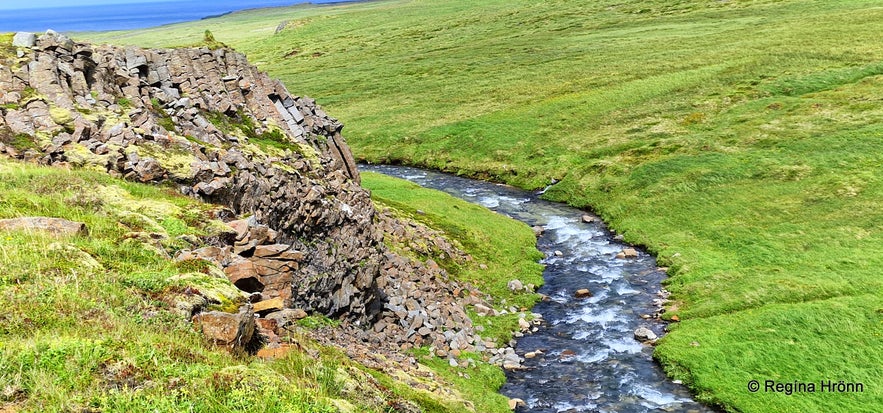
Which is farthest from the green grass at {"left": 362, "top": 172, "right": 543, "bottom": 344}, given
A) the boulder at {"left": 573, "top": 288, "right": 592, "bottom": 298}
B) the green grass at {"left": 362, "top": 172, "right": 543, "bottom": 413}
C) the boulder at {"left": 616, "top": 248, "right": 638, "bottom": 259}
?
Answer: the boulder at {"left": 616, "top": 248, "right": 638, "bottom": 259}

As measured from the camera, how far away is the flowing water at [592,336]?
1196 inches

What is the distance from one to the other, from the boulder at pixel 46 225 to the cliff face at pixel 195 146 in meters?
5.34

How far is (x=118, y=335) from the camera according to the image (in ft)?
43.3

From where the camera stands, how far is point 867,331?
3244 cm

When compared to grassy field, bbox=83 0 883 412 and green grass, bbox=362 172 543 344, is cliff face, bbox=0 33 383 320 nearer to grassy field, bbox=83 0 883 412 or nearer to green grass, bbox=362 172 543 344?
green grass, bbox=362 172 543 344

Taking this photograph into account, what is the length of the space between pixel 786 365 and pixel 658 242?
20.5m

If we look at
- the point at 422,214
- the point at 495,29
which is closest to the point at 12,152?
the point at 422,214

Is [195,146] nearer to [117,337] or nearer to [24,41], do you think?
[24,41]

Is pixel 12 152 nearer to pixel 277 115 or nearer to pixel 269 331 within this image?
pixel 269 331

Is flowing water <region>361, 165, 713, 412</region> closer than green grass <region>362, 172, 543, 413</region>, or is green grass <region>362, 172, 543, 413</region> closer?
flowing water <region>361, 165, 713, 412</region>

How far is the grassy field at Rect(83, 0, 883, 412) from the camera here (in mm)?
33562

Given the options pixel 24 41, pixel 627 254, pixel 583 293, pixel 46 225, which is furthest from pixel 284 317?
pixel 627 254

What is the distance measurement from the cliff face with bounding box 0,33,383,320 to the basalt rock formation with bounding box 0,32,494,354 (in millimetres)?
78

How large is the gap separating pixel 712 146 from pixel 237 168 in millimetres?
57631
